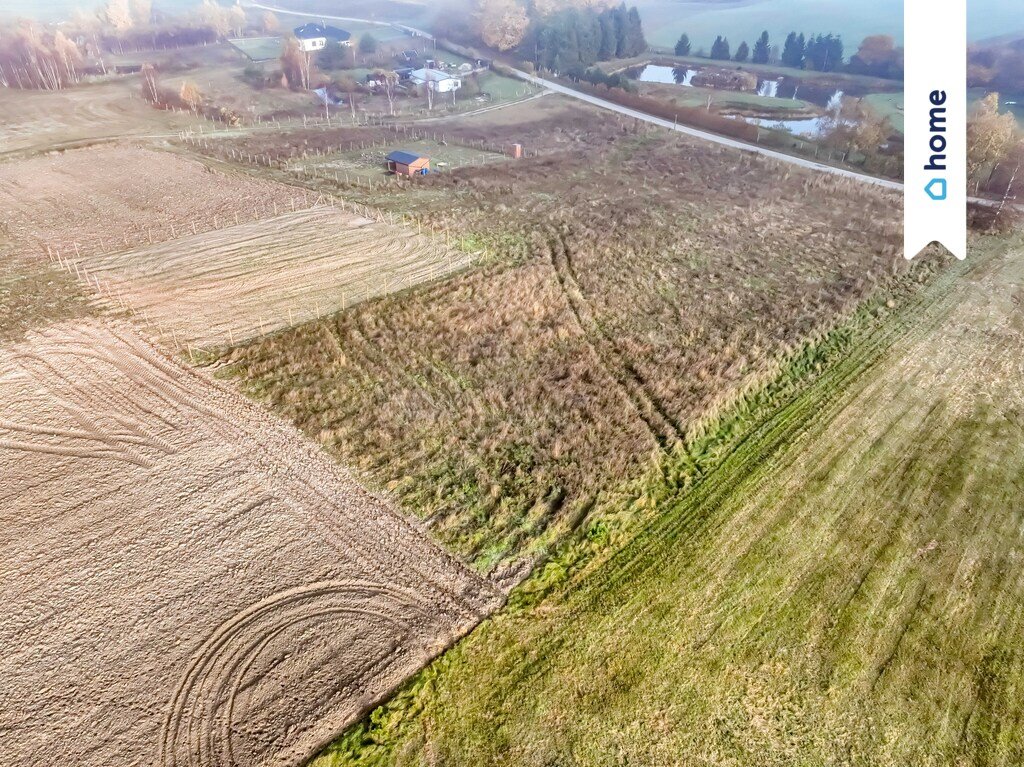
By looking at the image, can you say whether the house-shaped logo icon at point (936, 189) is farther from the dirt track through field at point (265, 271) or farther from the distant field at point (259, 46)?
the distant field at point (259, 46)

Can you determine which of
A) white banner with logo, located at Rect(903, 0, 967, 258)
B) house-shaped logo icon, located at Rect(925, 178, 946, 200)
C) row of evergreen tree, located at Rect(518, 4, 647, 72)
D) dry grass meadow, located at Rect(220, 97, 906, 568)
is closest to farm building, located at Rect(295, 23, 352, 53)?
row of evergreen tree, located at Rect(518, 4, 647, 72)

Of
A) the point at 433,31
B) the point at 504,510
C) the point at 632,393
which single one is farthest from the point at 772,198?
the point at 433,31

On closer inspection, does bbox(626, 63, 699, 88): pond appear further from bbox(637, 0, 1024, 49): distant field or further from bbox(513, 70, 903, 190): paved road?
bbox(513, 70, 903, 190): paved road

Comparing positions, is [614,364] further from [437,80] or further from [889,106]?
[889,106]

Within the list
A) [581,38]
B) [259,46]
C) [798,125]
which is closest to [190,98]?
[259,46]

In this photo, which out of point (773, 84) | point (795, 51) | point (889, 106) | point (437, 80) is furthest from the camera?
point (795, 51)

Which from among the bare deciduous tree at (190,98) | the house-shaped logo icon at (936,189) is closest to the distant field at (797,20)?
the bare deciduous tree at (190,98)

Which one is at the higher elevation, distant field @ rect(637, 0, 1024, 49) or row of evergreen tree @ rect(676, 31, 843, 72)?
distant field @ rect(637, 0, 1024, 49)

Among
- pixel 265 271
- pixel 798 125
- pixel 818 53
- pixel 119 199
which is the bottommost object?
pixel 265 271
